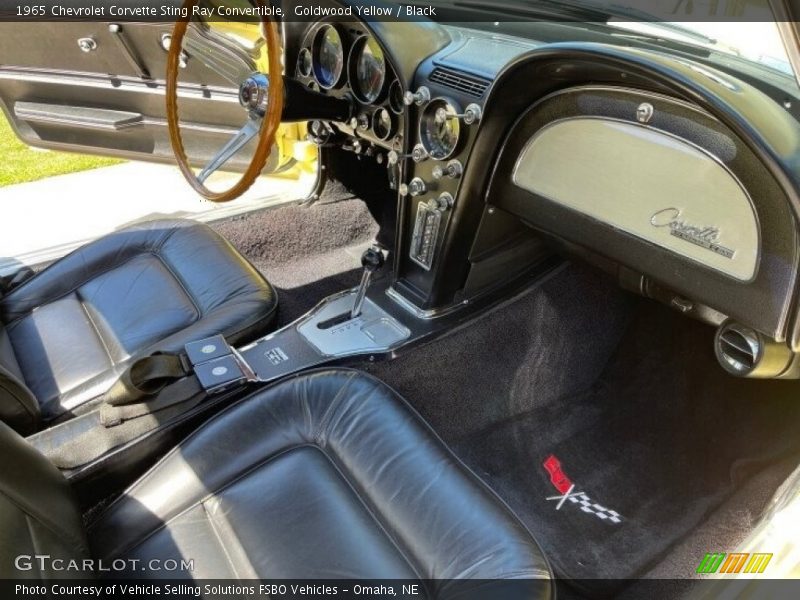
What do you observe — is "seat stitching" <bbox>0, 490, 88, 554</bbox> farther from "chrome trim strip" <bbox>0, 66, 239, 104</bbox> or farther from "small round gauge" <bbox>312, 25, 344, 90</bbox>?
"chrome trim strip" <bbox>0, 66, 239, 104</bbox>

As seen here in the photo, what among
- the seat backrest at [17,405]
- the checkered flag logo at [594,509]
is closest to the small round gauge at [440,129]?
the checkered flag logo at [594,509]

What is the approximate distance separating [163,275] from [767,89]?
1.48 m

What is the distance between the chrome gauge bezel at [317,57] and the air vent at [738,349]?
4.01 feet

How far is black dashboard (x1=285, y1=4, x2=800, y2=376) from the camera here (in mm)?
1011

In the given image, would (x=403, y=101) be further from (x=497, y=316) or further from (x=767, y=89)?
(x=767, y=89)

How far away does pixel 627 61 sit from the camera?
42.3 inches

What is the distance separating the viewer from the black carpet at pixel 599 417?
159cm

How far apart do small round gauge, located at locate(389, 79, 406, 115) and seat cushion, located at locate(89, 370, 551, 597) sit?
2.57 ft

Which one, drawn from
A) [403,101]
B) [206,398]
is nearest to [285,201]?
[403,101]

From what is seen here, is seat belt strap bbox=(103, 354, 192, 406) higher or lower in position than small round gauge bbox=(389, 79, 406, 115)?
lower

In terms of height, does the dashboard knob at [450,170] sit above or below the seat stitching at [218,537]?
above

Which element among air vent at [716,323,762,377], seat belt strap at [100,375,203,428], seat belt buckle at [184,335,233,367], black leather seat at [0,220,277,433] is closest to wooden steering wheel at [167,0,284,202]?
black leather seat at [0,220,277,433]

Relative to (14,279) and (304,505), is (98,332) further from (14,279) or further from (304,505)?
(304,505)
